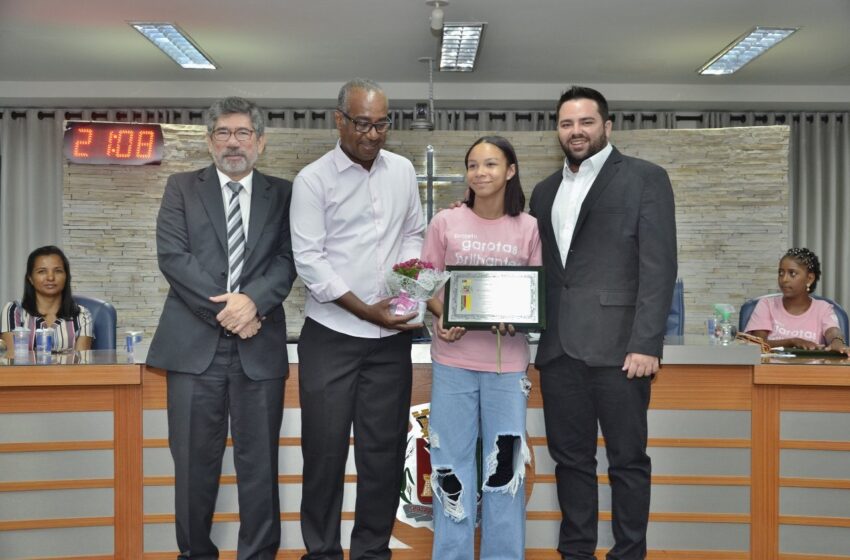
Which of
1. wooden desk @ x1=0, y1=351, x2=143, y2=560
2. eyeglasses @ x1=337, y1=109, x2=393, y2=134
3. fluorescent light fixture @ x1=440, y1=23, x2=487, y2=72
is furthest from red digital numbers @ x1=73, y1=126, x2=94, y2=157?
eyeglasses @ x1=337, y1=109, x2=393, y2=134

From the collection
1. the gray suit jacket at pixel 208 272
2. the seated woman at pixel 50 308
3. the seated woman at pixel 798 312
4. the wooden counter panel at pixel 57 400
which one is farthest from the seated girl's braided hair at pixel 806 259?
the seated woman at pixel 50 308

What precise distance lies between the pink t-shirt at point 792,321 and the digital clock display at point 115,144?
17.9 ft

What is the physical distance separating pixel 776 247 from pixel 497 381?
5.76m

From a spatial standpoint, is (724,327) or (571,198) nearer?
(571,198)

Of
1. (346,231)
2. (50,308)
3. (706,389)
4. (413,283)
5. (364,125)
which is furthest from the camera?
(50,308)

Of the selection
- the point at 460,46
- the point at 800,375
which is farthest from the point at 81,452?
the point at 460,46

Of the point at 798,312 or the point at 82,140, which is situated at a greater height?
the point at 82,140

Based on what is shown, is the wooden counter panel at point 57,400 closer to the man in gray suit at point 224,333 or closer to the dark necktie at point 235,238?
the man in gray suit at point 224,333

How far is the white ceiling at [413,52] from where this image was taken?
19.8 ft

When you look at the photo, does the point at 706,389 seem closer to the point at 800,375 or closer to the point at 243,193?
the point at 800,375

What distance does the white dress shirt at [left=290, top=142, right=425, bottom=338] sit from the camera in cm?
281

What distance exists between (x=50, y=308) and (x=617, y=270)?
337 cm

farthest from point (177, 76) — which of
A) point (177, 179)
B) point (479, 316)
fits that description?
point (479, 316)

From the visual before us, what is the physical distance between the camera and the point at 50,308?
455cm
